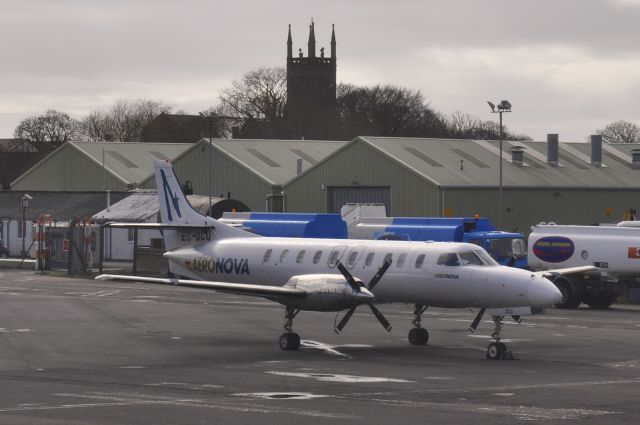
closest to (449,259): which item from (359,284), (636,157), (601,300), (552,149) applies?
(359,284)

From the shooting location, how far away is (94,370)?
2598cm

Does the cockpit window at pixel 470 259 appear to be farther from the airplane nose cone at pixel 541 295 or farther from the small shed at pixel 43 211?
the small shed at pixel 43 211

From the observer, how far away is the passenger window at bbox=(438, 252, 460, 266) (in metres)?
30.3

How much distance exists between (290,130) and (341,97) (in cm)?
1951

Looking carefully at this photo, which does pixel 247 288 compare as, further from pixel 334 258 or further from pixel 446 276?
pixel 446 276

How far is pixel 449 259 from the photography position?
99.6 feet

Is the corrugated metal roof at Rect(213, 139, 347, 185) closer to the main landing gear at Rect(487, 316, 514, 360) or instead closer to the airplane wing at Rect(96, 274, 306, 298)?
the airplane wing at Rect(96, 274, 306, 298)

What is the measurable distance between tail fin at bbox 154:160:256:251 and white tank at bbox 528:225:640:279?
1693 centimetres

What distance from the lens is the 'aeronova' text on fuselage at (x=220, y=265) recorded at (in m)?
34.5

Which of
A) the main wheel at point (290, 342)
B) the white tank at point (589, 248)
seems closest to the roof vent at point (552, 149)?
the white tank at point (589, 248)

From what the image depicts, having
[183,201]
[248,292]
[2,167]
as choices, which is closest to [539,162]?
[183,201]

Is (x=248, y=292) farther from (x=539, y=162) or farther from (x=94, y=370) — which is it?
(x=539, y=162)

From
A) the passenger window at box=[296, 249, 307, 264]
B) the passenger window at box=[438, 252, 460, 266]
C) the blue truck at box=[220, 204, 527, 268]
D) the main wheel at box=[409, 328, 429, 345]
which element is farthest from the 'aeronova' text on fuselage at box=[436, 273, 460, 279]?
the blue truck at box=[220, 204, 527, 268]

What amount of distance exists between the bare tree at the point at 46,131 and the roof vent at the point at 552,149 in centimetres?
9706
